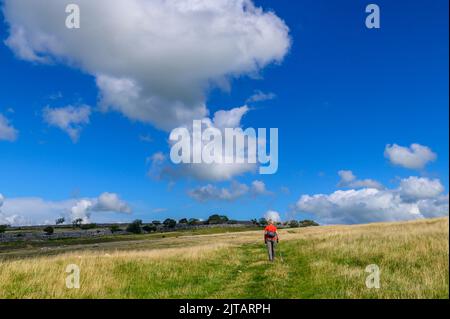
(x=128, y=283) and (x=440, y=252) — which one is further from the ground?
(x=440, y=252)

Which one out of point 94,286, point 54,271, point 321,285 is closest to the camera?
point 321,285

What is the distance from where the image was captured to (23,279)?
57.1 ft

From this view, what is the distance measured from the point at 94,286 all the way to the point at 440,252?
1360cm

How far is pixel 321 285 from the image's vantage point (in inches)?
555
